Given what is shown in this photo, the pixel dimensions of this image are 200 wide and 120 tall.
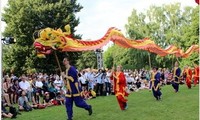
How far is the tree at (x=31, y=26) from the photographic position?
102 ft

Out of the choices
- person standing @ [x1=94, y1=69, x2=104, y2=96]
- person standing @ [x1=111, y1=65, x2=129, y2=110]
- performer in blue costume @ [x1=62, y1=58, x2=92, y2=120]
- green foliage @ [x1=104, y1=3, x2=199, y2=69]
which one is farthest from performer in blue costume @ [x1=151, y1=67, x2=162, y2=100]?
green foliage @ [x1=104, y1=3, x2=199, y2=69]

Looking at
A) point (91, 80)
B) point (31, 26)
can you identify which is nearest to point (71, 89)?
point (91, 80)

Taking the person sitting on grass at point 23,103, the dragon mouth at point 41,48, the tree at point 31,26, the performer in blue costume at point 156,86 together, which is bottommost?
the person sitting on grass at point 23,103

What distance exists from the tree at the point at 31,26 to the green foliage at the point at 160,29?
19.1 metres

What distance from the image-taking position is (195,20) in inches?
1948

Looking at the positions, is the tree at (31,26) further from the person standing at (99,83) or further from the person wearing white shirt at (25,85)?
the person wearing white shirt at (25,85)

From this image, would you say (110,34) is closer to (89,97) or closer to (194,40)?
(89,97)

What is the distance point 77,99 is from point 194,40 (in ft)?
135

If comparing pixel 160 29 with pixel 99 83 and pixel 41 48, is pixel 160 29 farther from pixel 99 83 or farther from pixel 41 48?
pixel 41 48

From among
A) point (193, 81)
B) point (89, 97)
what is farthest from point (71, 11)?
point (89, 97)

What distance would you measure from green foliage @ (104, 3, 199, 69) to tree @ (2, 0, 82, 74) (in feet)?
62.7

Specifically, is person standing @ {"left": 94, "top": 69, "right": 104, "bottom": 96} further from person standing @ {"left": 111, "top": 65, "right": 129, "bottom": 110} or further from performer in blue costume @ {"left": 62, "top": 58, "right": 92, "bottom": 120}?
performer in blue costume @ {"left": 62, "top": 58, "right": 92, "bottom": 120}

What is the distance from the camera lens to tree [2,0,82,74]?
102ft

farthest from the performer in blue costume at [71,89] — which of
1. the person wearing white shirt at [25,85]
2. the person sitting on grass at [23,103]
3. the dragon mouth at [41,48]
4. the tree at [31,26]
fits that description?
the tree at [31,26]
